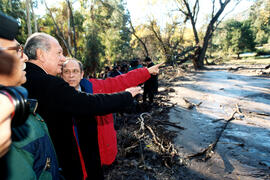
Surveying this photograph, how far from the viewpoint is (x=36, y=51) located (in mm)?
1421

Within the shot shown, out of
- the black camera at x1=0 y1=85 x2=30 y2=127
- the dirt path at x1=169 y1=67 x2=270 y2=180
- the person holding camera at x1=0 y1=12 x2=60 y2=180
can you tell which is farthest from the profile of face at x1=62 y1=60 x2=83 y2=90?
the dirt path at x1=169 y1=67 x2=270 y2=180

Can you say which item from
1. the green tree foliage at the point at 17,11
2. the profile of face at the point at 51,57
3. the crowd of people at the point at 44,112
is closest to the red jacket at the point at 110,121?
the crowd of people at the point at 44,112

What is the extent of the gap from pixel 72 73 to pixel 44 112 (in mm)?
1067

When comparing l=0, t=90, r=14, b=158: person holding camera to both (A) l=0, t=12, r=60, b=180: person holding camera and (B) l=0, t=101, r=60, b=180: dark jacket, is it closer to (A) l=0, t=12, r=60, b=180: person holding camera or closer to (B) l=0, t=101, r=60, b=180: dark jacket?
(A) l=0, t=12, r=60, b=180: person holding camera

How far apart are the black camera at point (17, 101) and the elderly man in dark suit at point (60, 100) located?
1.67 ft

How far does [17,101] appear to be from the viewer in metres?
0.60

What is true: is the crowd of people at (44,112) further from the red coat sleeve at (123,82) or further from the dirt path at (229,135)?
the dirt path at (229,135)

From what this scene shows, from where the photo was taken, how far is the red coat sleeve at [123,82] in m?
2.20

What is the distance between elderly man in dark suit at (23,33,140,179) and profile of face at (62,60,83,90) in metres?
0.60

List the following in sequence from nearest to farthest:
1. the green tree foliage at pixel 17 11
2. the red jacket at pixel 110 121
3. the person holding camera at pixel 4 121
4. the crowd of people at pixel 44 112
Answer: the person holding camera at pixel 4 121 → the crowd of people at pixel 44 112 → the red jacket at pixel 110 121 → the green tree foliage at pixel 17 11

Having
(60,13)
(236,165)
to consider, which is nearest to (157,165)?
(236,165)

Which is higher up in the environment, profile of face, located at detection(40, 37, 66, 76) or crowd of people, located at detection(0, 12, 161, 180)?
profile of face, located at detection(40, 37, 66, 76)

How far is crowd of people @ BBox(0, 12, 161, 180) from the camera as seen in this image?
2.09 ft

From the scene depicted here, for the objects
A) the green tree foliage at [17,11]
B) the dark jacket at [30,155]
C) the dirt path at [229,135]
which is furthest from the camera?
the green tree foliage at [17,11]
